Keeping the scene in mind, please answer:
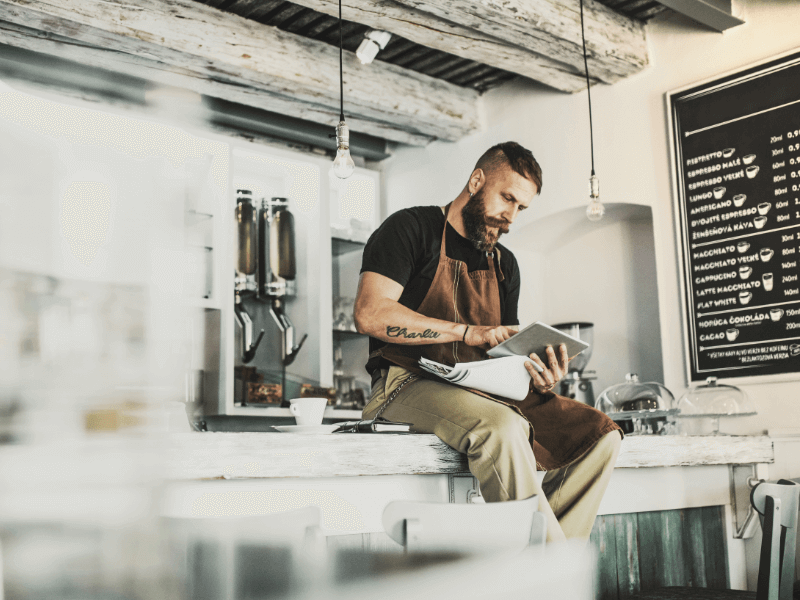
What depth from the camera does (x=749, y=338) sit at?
2.92 m

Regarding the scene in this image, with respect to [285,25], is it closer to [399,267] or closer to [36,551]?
[399,267]

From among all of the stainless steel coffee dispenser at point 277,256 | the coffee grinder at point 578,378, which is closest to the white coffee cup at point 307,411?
the coffee grinder at point 578,378

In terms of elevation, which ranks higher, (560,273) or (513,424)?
(560,273)

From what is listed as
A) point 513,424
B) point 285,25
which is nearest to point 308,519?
point 513,424

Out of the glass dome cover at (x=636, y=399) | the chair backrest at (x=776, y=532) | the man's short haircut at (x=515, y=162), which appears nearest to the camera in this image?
the chair backrest at (x=776, y=532)

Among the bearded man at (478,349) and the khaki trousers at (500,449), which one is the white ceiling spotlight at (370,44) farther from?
the khaki trousers at (500,449)

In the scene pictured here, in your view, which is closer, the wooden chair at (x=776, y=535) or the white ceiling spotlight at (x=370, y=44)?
the wooden chair at (x=776, y=535)

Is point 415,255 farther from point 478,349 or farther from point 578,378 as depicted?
point 578,378

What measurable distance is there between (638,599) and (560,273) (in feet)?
7.48

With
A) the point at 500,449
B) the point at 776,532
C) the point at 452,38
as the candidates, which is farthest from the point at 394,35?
the point at 776,532

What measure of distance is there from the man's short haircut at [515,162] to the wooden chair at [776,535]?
994 mm

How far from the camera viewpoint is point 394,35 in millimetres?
3480

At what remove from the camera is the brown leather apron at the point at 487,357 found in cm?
181

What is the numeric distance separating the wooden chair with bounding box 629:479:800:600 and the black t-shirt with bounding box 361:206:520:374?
36.0 inches
